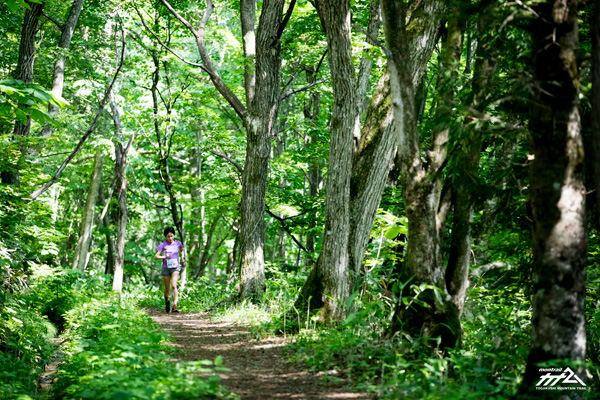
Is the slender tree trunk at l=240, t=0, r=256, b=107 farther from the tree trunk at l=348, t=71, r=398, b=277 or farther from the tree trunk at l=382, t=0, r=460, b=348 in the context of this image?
the tree trunk at l=382, t=0, r=460, b=348

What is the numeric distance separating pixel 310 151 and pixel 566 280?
A: 11678 mm

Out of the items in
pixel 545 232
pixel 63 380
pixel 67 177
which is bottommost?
pixel 63 380

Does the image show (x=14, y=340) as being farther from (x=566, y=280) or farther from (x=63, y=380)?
(x=566, y=280)

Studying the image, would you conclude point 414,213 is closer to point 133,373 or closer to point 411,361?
point 411,361

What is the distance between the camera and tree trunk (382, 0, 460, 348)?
5387 millimetres

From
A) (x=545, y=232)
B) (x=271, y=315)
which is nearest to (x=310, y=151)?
(x=271, y=315)

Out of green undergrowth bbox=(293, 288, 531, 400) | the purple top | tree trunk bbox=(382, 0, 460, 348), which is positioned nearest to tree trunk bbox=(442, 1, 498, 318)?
tree trunk bbox=(382, 0, 460, 348)

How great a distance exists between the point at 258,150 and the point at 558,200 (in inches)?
282

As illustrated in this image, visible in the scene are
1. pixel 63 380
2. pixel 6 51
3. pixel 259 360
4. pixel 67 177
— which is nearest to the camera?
pixel 63 380

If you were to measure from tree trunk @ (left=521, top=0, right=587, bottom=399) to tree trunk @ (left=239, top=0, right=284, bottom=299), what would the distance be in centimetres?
674

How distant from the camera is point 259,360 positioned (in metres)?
6.23

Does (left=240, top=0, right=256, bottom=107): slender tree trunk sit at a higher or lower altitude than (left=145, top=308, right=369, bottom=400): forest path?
higher

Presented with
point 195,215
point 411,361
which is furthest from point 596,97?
point 195,215

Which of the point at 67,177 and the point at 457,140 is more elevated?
the point at 67,177
